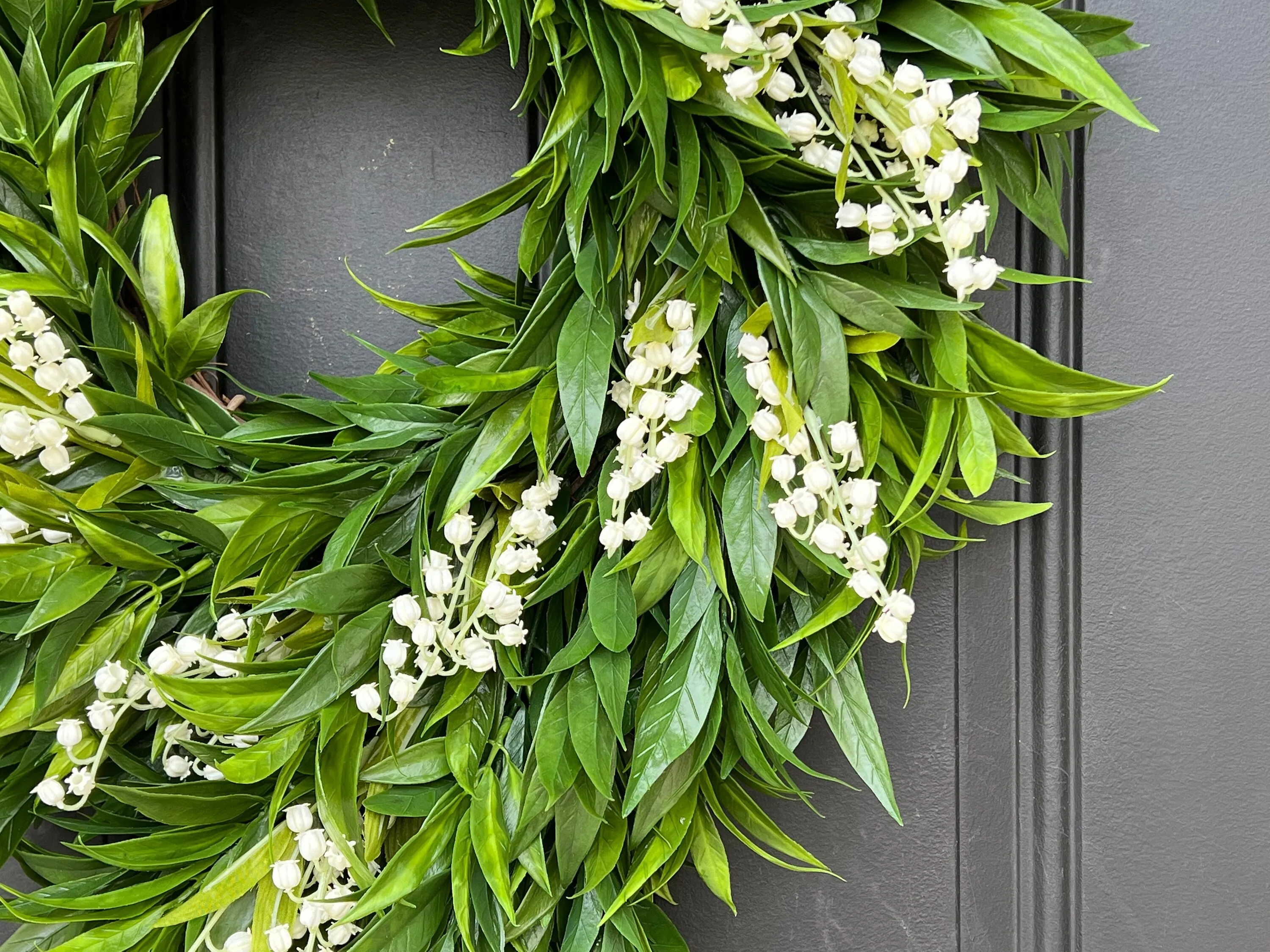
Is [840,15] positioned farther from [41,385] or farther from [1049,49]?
[41,385]

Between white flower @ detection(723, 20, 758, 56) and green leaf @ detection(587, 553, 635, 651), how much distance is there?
0.28 meters

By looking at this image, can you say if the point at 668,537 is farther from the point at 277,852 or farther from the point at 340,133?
the point at 340,133

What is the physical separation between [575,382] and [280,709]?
0.26 meters

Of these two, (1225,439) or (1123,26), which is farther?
(1225,439)

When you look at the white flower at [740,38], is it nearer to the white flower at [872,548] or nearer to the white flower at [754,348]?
the white flower at [754,348]

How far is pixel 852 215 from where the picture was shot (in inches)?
18.3

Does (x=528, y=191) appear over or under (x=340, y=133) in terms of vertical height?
under

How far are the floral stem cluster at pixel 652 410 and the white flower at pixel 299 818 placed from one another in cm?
25

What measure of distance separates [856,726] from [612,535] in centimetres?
21

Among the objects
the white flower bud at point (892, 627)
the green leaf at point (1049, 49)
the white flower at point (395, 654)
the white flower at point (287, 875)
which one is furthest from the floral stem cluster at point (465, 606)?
the green leaf at point (1049, 49)

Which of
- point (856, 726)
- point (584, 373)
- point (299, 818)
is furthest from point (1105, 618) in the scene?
point (299, 818)

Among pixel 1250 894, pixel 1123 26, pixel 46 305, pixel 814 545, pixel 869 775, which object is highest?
pixel 1123 26

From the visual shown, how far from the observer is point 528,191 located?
503 mm

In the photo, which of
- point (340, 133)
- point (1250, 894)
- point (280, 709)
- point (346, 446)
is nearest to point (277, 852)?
point (280, 709)
